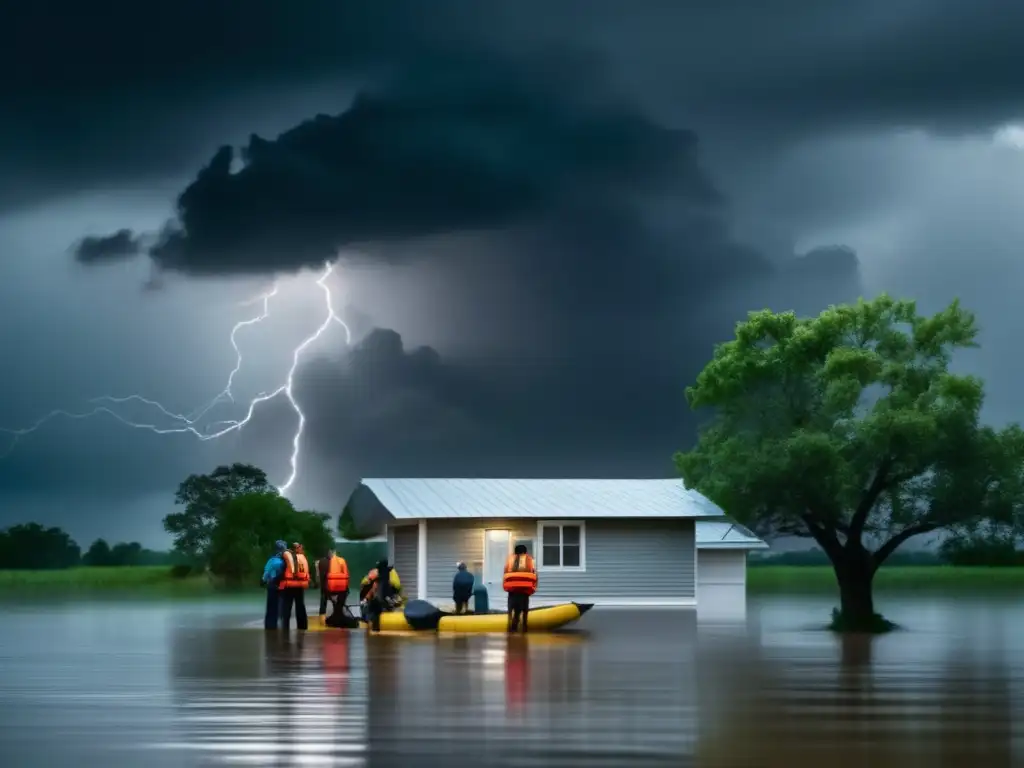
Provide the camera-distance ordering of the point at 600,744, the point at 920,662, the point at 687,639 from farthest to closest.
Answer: the point at 687,639, the point at 920,662, the point at 600,744

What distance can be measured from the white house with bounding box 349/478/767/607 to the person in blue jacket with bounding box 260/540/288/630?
12953mm

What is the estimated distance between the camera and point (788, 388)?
123 feet

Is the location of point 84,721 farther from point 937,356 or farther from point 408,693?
point 937,356

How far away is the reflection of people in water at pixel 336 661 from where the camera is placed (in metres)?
17.8

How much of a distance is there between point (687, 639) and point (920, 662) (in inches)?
285

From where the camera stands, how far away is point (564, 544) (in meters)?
47.4

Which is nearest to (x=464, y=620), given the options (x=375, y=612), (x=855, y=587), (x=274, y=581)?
(x=375, y=612)

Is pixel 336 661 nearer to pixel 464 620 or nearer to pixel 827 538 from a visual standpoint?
pixel 464 620

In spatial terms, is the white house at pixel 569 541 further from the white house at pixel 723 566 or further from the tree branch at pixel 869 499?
the tree branch at pixel 869 499

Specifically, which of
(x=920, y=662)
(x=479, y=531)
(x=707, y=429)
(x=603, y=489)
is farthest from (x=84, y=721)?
(x=603, y=489)

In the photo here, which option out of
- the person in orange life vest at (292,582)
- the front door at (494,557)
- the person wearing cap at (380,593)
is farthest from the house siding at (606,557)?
the person in orange life vest at (292,582)

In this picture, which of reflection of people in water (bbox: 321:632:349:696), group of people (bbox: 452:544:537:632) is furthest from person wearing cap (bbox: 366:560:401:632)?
group of people (bbox: 452:544:537:632)

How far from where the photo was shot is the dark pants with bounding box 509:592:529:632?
30109 millimetres

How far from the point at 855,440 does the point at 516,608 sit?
991cm
